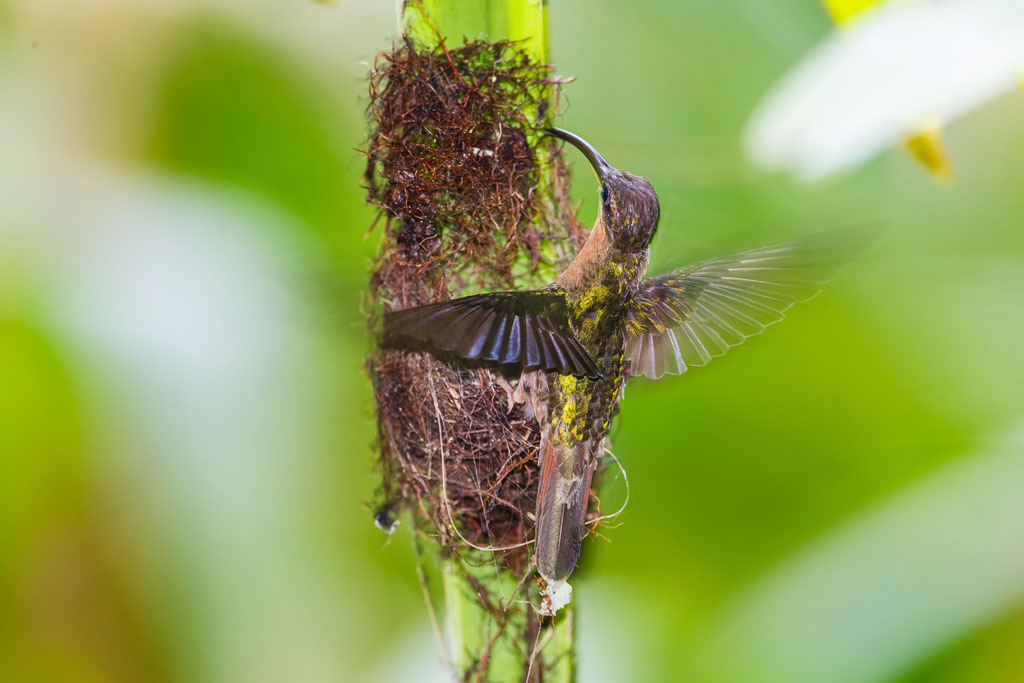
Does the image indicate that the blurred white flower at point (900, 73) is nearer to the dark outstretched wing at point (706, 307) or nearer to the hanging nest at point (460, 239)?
the dark outstretched wing at point (706, 307)

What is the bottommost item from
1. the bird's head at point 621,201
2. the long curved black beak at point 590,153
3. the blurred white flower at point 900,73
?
the bird's head at point 621,201

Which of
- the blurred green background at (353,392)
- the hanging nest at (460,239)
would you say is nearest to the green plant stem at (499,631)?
the hanging nest at (460,239)

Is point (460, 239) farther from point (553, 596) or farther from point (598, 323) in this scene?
point (553, 596)

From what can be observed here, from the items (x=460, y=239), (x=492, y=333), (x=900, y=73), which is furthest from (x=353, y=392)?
(x=900, y=73)

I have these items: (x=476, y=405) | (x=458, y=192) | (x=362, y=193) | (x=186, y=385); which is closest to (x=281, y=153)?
(x=362, y=193)

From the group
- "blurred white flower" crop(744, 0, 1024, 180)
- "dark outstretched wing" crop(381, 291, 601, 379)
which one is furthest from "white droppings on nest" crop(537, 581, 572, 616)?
"blurred white flower" crop(744, 0, 1024, 180)

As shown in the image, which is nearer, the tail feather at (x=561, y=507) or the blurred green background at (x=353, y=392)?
the tail feather at (x=561, y=507)

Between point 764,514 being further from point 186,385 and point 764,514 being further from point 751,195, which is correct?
point 186,385
